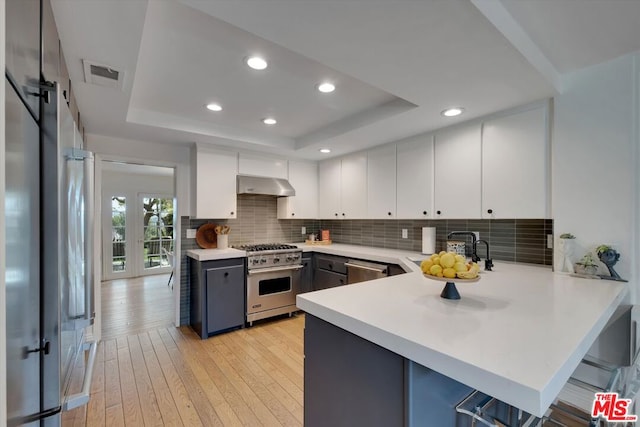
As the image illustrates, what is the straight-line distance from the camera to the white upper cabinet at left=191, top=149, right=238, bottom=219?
334 centimetres

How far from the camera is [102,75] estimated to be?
5.76 feet

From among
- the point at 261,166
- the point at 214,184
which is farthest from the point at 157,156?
the point at 261,166

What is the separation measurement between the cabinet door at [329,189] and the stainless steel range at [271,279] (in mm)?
774

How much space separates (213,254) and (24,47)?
2.55 meters

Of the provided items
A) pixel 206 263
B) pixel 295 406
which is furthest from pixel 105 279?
pixel 295 406

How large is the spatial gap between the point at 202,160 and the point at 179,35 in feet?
6.16

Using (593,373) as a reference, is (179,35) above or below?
above

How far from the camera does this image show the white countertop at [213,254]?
3115mm

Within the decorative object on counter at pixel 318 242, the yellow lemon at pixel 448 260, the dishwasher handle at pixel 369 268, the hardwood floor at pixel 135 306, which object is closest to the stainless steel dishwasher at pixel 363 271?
the dishwasher handle at pixel 369 268

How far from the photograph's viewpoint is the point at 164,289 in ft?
17.3

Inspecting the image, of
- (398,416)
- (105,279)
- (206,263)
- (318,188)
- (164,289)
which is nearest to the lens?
(398,416)

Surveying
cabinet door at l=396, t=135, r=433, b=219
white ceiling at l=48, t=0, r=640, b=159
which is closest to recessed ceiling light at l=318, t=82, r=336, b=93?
white ceiling at l=48, t=0, r=640, b=159

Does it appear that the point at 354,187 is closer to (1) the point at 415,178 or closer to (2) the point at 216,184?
(1) the point at 415,178

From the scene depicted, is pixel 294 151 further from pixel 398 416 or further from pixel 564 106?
pixel 398 416
